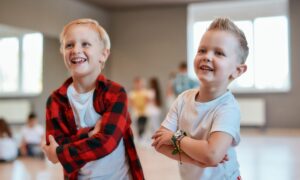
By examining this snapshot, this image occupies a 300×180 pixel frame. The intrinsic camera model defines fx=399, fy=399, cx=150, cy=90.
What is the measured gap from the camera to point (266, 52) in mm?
10375

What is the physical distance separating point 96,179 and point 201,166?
1.33 ft

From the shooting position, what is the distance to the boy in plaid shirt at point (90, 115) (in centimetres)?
138

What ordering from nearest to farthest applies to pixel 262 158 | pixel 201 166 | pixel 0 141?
1. pixel 201 166
2. pixel 262 158
3. pixel 0 141

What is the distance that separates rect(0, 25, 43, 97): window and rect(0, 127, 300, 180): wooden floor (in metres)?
5.49

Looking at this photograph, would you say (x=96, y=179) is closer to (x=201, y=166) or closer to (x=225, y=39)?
(x=201, y=166)

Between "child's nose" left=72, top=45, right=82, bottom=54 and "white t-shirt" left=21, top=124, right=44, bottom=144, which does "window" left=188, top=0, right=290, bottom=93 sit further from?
"child's nose" left=72, top=45, right=82, bottom=54

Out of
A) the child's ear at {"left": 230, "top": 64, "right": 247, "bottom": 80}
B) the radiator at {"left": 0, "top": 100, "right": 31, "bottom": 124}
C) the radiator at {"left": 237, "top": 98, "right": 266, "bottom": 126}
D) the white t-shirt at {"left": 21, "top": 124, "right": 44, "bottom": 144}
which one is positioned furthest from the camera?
the radiator at {"left": 0, "top": 100, "right": 31, "bottom": 124}

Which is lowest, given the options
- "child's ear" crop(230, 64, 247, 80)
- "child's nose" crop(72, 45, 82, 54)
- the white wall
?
"child's ear" crop(230, 64, 247, 80)

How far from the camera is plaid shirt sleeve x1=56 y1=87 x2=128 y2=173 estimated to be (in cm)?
133

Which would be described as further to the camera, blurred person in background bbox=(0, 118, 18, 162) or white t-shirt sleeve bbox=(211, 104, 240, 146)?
blurred person in background bbox=(0, 118, 18, 162)

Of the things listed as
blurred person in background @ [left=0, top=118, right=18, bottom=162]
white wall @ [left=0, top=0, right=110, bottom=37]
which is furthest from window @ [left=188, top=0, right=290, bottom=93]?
blurred person in background @ [left=0, top=118, right=18, bottom=162]

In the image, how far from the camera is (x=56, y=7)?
9.21 metres

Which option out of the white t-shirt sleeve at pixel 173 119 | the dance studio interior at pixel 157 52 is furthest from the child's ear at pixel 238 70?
the dance studio interior at pixel 157 52

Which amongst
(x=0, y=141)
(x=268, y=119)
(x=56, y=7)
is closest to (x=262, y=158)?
(x=0, y=141)
